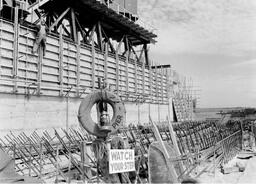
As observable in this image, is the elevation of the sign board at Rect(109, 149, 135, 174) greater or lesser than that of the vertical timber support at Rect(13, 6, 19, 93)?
lesser

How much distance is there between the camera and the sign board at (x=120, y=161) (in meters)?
6.41

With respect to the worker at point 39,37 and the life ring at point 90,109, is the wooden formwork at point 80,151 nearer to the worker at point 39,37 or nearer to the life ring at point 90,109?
the life ring at point 90,109

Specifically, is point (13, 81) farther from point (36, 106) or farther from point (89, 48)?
point (89, 48)

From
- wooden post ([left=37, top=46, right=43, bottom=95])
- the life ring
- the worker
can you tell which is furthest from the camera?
the worker

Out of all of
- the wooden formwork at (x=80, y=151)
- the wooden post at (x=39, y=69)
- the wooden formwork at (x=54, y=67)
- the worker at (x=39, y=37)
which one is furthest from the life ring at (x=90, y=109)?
the worker at (x=39, y=37)

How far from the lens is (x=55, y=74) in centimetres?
1606

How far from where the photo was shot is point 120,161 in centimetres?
665

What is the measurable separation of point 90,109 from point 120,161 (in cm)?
196

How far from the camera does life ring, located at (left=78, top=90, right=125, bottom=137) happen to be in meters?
7.89

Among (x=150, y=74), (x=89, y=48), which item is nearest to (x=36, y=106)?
(x=89, y=48)

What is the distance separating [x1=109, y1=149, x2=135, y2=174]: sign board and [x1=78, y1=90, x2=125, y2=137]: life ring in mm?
1264

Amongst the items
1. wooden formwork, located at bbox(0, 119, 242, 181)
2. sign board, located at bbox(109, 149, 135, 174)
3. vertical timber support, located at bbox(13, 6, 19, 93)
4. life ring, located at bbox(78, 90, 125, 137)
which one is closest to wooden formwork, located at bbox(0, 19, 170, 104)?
vertical timber support, located at bbox(13, 6, 19, 93)

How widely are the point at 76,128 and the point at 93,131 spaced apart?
941 centimetres

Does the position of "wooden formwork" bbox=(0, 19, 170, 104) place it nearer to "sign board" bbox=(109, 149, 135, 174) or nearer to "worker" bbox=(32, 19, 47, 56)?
"worker" bbox=(32, 19, 47, 56)
